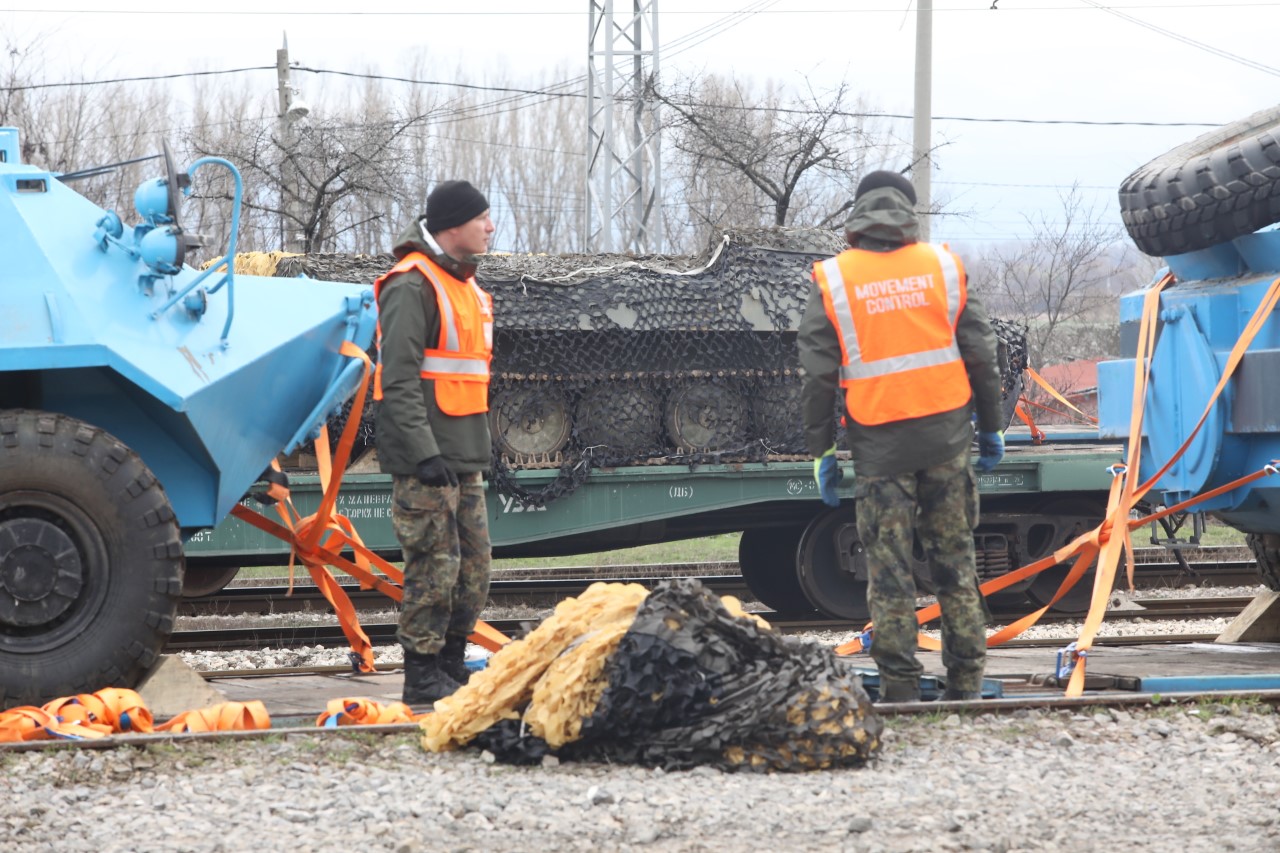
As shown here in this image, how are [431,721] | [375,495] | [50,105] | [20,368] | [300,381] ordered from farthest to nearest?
[50,105], [375,495], [300,381], [20,368], [431,721]

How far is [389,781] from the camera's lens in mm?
4391

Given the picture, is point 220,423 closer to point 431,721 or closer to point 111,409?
point 111,409

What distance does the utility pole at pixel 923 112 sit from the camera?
15078 millimetres

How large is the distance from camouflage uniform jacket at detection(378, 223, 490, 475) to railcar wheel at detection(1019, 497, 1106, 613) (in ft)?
20.4

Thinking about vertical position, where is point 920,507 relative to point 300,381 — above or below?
below

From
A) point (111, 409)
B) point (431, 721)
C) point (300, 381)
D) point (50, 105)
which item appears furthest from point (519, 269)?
point (50, 105)

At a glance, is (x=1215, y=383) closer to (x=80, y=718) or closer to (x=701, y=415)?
(x=80, y=718)

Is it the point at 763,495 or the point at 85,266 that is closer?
the point at 85,266

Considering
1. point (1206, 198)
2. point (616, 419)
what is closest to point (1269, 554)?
point (1206, 198)

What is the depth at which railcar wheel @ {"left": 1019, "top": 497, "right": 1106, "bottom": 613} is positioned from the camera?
36.4 ft

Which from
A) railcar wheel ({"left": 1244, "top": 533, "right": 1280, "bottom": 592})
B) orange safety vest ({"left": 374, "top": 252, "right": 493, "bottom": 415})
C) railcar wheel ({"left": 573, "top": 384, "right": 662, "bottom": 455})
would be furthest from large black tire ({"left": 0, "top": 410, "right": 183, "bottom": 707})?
railcar wheel ({"left": 573, "top": 384, "right": 662, "bottom": 455})

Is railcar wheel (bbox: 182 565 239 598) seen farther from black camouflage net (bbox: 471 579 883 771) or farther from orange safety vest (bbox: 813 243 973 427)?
black camouflage net (bbox: 471 579 883 771)

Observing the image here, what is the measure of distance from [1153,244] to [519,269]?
488 cm

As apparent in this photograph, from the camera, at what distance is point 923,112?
15383mm
